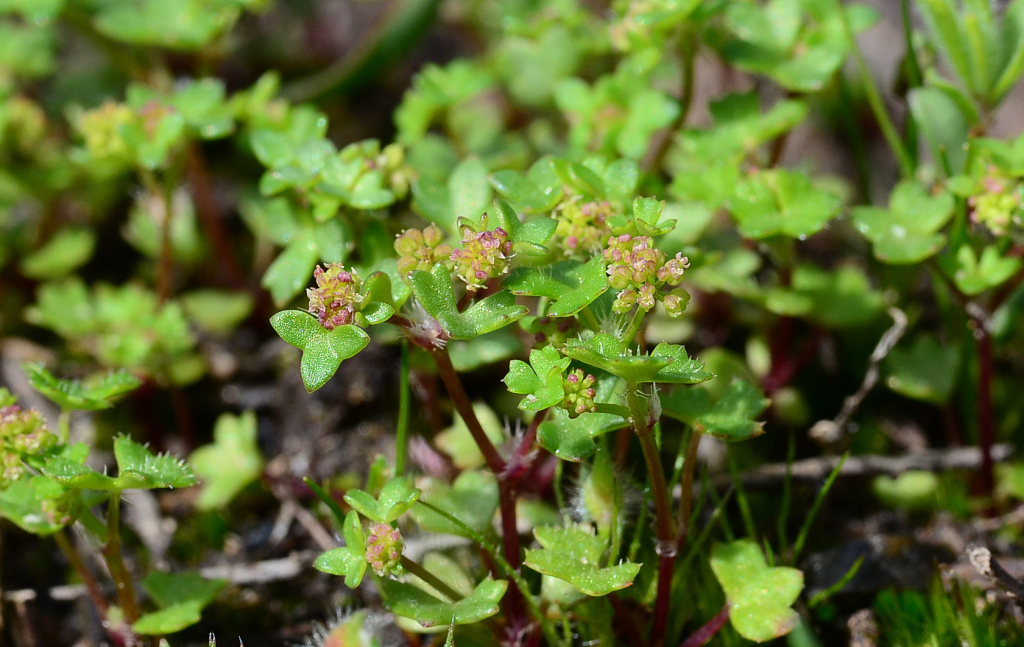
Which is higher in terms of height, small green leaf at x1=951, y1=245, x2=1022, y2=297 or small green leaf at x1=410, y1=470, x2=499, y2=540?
small green leaf at x1=951, y1=245, x2=1022, y2=297

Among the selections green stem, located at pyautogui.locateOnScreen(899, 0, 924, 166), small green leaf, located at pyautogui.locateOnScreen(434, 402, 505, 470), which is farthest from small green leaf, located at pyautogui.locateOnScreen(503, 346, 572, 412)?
green stem, located at pyautogui.locateOnScreen(899, 0, 924, 166)

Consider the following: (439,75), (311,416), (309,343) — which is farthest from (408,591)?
(439,75)

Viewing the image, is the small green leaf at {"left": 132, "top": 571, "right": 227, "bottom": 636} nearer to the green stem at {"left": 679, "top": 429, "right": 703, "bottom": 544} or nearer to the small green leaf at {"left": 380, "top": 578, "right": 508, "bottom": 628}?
the small green leaf at {"left": 380, "top": 578, "right": 508, "bottom": 628}

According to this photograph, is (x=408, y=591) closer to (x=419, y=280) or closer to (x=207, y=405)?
(x=419, y=280)

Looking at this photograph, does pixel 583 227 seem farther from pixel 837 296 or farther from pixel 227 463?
pixel 227 463

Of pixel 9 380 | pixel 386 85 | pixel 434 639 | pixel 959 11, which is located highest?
pixel 959 11

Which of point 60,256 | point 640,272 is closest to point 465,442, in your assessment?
point 640,272

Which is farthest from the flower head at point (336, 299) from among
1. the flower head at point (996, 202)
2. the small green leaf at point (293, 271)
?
the flower head at point (996, 202)
